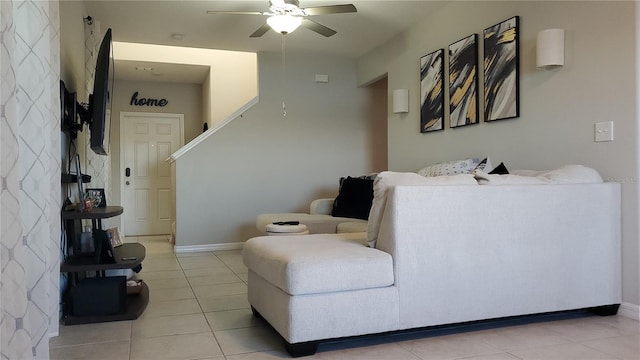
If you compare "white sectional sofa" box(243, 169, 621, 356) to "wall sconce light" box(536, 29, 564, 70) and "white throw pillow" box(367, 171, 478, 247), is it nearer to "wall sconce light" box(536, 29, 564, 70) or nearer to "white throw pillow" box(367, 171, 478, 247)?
"white throw pillow" box(367, 171, 478, 247)

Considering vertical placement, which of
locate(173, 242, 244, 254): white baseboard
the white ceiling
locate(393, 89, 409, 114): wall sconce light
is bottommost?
locate(173, 242, 244, 254): white baseboard

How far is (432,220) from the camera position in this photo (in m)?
2.35

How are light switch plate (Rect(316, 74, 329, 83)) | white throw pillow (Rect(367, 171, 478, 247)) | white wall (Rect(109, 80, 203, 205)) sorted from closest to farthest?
white throw pillow (Rect(367, 171, 478, 247)) < light switch plate (Rect(316, 74, 329, 83)) < white wall (Rect(109, 80, 203, 205))

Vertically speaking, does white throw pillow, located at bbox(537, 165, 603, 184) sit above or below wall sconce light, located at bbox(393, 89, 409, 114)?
below

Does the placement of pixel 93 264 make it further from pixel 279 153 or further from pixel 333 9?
pixel 279 153

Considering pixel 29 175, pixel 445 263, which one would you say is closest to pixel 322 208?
pixel 445 263

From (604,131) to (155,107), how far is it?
6.50 meters

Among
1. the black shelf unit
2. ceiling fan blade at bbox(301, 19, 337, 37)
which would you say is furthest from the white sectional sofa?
ceiling fan blade at bbox(301, 19, 337, 37)

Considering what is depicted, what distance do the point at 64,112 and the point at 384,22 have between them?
312 cm

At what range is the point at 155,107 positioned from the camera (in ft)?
24.8

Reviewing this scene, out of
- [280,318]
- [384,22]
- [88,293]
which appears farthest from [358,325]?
[384,22]

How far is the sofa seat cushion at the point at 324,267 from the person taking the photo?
2.11m

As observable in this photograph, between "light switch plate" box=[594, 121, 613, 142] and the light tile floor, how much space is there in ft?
3.46

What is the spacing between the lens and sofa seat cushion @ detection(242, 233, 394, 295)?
6.91 ft
